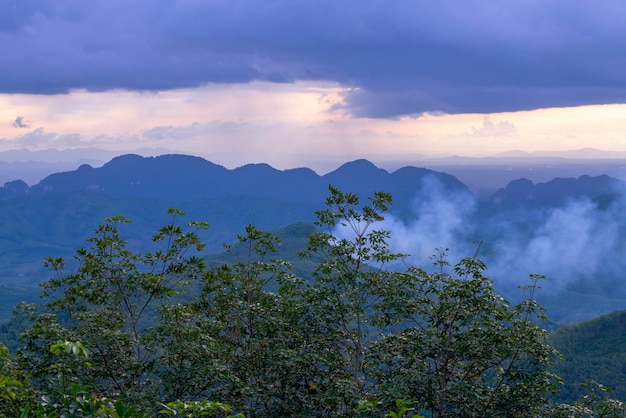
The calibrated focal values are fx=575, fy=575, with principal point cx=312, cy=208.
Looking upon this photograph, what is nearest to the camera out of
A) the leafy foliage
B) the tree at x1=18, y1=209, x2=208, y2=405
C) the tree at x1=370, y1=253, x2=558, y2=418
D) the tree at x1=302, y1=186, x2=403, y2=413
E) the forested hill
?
the tree at x1=370, y1=253, x2=558, y2=418

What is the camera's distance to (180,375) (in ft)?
39.0

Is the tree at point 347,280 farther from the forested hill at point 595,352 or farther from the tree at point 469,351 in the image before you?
the forested hill at point 595,352

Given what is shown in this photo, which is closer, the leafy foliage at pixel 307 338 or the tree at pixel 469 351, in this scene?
the tree at pixel 469 351

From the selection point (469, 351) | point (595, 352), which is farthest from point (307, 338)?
point (595, 352)

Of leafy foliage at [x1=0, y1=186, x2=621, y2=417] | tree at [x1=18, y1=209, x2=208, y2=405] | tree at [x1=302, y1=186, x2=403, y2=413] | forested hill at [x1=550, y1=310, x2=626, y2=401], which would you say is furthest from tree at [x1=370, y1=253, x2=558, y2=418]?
forested hill at [x1=550, y1=310, x2=626, y2=401]

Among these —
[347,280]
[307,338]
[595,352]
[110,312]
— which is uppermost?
[347,280]

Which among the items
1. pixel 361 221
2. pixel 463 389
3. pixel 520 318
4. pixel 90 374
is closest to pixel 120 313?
pixel 90 374

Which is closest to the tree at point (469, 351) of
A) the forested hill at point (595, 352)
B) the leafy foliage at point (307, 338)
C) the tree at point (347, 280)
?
the leafy foliage at point (307, 338)

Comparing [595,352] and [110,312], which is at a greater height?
[110,312]

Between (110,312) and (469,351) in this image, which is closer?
(469,351)

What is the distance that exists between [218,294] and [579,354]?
99910 mm

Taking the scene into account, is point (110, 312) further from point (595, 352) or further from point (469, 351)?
point (595, 352)

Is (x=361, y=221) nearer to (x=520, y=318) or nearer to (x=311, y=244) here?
(x=311, y=244)

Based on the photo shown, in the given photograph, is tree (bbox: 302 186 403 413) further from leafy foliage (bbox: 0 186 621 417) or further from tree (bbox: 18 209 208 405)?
tree (bbox: 18 209 208 405)
